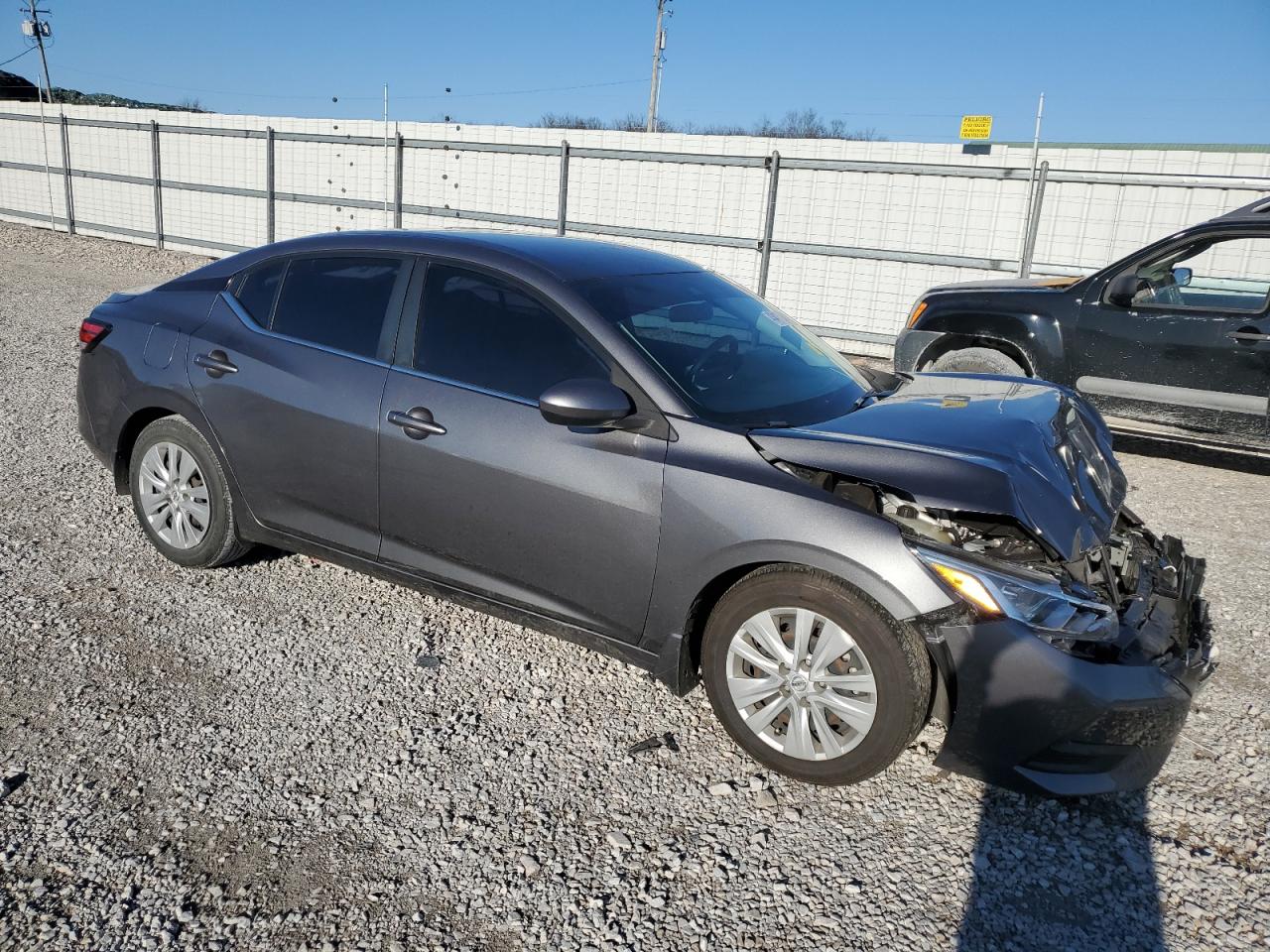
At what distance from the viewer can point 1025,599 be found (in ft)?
9.07

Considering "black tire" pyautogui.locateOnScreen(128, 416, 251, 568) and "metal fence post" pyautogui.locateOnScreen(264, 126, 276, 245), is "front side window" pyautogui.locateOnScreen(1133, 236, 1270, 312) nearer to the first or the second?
"black tire" pyautogui.locateOnScreen(128, 416, 251, 568)

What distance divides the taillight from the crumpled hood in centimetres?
330

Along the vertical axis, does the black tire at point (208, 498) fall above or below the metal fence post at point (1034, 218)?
below

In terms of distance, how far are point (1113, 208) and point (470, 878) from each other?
1165cm

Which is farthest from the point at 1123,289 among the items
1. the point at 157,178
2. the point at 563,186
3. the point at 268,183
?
the point at 157,178

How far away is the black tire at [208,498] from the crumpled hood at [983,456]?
2493 mm

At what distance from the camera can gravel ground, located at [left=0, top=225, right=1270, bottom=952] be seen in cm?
251

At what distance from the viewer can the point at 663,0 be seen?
43.8 meters

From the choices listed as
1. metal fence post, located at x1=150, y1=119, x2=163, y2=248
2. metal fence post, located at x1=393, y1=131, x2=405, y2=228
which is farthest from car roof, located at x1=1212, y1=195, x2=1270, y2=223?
metal fence post, located at x1=150, y1=119, x2=163, y2=248

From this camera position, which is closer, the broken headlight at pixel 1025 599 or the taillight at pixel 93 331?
the broken headlight at pixel 1025 599

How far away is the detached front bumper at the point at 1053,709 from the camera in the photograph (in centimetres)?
272

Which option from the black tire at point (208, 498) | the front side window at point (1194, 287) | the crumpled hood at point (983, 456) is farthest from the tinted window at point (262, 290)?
the front side window at point (1194, 287)

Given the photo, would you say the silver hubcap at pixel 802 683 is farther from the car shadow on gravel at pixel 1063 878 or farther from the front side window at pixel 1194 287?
the front side window at pixel 1194 287

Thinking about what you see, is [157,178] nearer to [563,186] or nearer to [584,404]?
[563,186]
